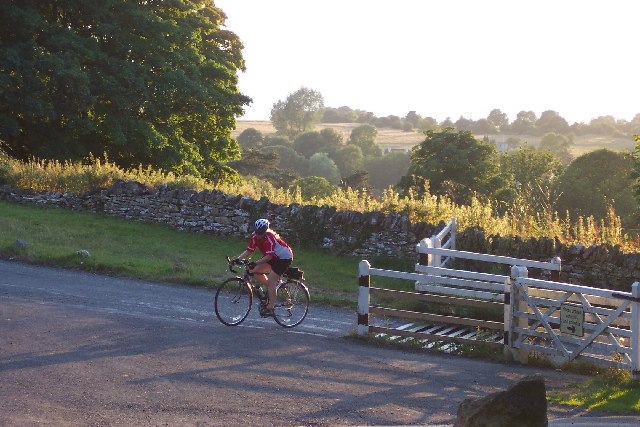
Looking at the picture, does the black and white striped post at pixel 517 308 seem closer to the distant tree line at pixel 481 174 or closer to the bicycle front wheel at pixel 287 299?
the bicycle front wheel at pixel 287 299

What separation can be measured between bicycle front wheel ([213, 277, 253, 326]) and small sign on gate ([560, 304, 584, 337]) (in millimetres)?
4986

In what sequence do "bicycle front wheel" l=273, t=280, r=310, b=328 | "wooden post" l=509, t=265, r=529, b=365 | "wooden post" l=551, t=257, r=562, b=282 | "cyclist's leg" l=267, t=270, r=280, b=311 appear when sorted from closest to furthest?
"wooden post" l=509, t=265, r=529, b=365, "cyclist's leg" l=267, t=270, r=280, b=311, "bicycle front wheel" l=273, t=280, r=310, b=328, "wooden post" l=551, t=257, r=562, b=282

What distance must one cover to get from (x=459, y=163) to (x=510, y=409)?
41530 millimetres

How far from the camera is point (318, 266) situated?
2098 centimetres

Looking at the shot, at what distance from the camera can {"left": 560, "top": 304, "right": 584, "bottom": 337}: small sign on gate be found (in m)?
12.5

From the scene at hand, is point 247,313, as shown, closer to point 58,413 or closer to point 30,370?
point 30,370

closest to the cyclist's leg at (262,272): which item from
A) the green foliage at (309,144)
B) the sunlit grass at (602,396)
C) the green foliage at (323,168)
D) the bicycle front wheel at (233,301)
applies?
the bicycle front wheel at (233,301)

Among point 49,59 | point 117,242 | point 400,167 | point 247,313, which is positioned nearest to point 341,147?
point 400,167

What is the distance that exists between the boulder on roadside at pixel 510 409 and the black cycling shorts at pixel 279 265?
683 centimetres

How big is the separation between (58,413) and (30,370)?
1.83 m

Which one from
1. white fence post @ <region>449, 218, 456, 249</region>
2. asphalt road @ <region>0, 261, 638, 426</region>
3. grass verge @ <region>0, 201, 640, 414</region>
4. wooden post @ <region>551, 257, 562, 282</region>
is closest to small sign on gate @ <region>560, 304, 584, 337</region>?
asphalt road @ <region>0, 261, 638, 426</region>

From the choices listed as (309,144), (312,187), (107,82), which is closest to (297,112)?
(309,144)

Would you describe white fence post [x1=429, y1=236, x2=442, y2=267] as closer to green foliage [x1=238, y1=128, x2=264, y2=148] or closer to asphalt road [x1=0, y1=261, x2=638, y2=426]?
asphalt road [x1=0, y1=261, x2=638, y2=426]

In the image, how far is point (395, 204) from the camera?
22938 millimetres
